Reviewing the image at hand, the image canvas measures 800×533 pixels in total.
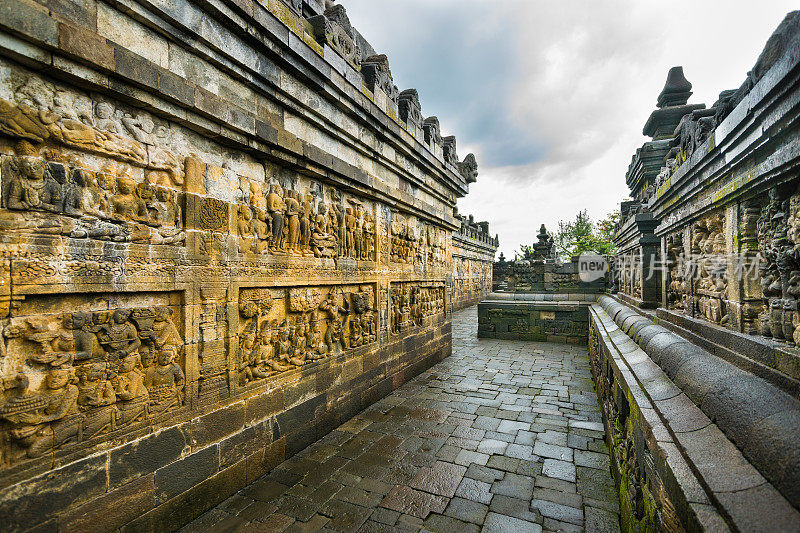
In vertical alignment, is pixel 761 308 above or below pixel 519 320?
above

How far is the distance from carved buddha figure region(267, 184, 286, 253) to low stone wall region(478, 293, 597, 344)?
8032mm

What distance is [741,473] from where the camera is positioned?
4.69 ft

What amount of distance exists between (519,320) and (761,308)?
788cm

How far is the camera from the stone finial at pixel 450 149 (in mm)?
7723

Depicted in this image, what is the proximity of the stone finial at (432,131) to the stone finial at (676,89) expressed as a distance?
468 cm

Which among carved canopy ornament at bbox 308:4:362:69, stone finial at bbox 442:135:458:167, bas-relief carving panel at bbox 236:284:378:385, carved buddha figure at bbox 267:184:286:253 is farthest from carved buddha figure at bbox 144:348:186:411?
stone finial at bbox 442:135:458:167

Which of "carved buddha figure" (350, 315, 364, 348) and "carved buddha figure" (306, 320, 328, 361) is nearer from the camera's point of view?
"carved buddha figure" (306, 320, 328, 361)

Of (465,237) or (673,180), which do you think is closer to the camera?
(673,180)

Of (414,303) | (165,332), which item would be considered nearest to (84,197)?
(165,332)

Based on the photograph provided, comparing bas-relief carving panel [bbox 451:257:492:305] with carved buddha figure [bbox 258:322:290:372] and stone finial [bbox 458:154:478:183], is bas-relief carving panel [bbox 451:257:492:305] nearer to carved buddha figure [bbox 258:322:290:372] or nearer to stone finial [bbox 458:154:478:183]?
stone finial [bbox 458:154:478:183]

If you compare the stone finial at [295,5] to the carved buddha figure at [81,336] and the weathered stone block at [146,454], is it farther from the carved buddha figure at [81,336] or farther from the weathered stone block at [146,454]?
the weathered stone block at [146,454]

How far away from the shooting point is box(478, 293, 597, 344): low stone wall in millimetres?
9773

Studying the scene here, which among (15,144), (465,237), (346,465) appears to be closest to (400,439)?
(346,465)

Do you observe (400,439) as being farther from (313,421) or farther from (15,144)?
(15,144)
